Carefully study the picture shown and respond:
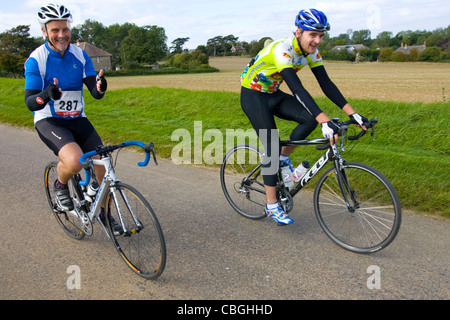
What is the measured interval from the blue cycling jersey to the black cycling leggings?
73.3 inches

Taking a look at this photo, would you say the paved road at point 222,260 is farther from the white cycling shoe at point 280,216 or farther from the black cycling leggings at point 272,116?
the black cycling leggings at point 272,116

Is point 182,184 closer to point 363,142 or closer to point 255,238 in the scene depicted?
point 255,238

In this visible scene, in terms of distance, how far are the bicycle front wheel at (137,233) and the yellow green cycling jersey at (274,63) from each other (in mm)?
1928

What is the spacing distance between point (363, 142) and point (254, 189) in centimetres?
367

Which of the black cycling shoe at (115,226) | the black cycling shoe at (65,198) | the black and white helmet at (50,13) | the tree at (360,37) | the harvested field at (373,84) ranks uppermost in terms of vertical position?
the tree at (360,37)

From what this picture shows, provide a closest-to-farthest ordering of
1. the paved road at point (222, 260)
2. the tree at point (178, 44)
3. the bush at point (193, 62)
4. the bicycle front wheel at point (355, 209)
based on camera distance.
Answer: the paved road at point (222, 260), the bicycle front wheel at point (355, 209), the bush at point (193, 62), the tree at point (178, 44)

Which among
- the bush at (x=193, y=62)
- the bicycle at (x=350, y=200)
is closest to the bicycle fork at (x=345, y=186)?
the bicycle at (x=350, y=200)

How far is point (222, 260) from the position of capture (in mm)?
3555

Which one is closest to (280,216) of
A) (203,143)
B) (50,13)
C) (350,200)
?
(350,200)

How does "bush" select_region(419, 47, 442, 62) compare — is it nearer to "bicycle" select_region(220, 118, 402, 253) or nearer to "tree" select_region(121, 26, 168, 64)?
"tree" select_region(121, 26, 168, 64)

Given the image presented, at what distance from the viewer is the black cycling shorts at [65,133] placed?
359cm

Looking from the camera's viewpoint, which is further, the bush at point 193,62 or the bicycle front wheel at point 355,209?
the bush at point 193,62
